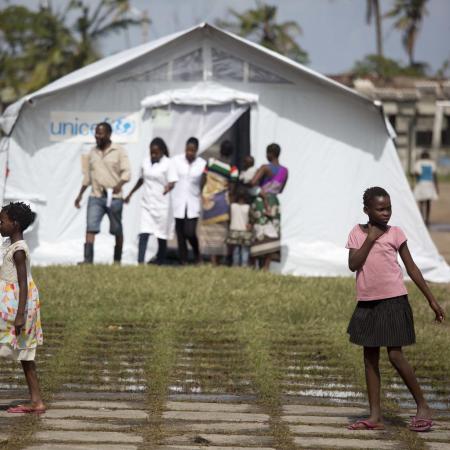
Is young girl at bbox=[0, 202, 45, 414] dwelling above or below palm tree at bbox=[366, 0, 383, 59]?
below

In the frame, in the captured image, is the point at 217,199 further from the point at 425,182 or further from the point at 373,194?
the point at 425,182

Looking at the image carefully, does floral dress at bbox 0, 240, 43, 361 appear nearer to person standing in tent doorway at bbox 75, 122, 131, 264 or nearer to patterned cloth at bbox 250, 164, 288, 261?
person standing in tent doorway at bbox 75, 122, 131, 264

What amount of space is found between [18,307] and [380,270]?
7.05ft

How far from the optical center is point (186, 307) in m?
11.0

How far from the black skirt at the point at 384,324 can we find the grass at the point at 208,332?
0.60 m

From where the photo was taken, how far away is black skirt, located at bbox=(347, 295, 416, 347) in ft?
22.2

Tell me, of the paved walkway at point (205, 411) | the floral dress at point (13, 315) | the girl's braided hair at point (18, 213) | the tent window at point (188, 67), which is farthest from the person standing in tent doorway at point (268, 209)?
the floral dress at point (13, 315)

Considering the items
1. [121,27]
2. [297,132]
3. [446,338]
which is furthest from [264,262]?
[121,27]

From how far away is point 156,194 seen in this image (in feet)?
46.8

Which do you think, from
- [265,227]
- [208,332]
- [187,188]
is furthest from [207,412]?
[187,188]

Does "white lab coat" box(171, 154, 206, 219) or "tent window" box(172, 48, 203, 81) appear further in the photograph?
"tent window" box(172, 48, 203, 81)

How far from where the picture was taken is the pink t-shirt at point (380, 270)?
6.84 m

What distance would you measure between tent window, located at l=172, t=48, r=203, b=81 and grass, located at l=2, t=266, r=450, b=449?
9.24 ft

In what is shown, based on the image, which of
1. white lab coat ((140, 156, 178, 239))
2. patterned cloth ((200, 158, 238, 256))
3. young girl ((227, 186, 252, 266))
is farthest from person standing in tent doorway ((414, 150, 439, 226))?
white lab coat ((140, 156, 178, 239))
